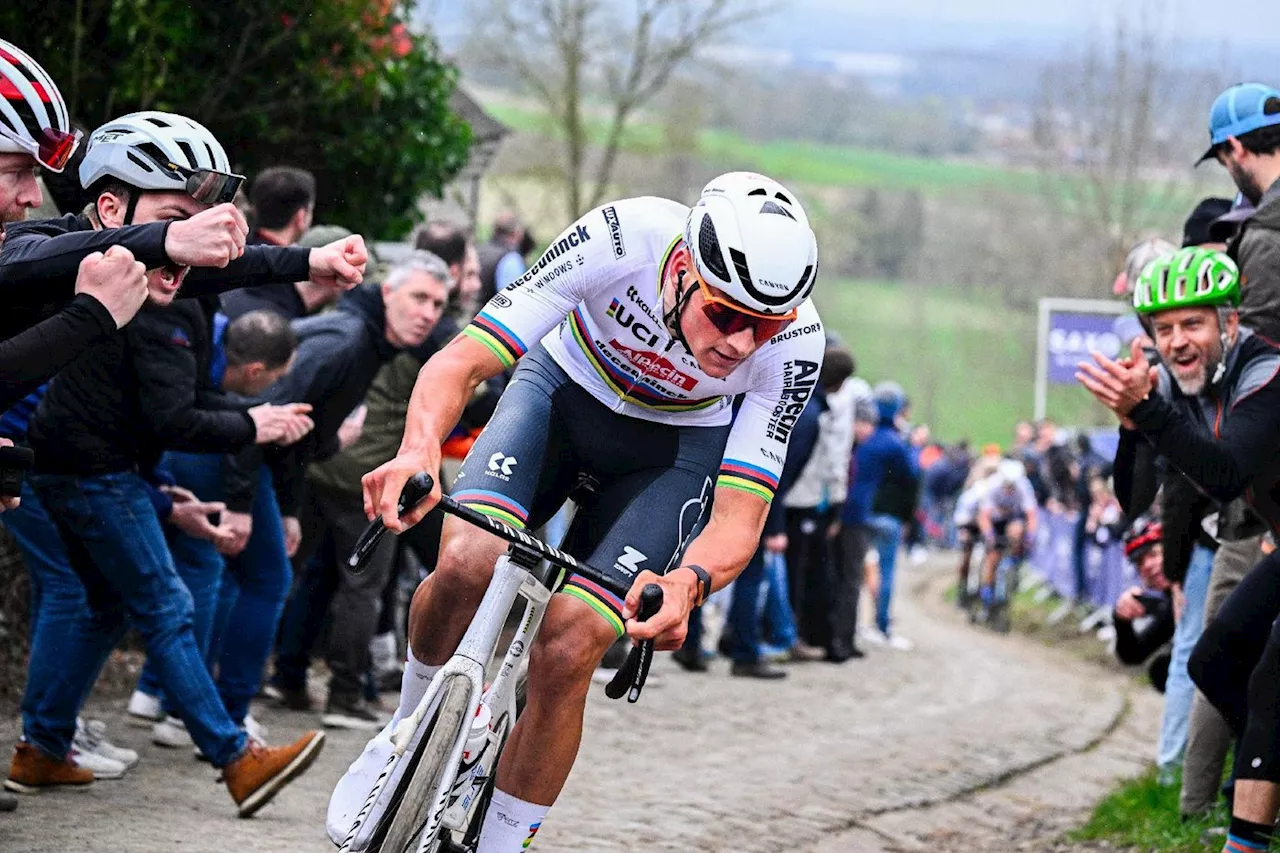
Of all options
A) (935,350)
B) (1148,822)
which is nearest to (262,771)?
(1148,822)

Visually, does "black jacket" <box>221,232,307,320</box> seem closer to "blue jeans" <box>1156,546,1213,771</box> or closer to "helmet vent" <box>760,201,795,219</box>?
"helmet vent" <box>760,201,795,219</box>

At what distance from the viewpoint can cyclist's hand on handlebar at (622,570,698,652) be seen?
4.55 metres

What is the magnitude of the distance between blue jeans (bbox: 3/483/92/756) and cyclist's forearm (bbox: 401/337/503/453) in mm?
2148

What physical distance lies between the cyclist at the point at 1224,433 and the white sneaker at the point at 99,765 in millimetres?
4148

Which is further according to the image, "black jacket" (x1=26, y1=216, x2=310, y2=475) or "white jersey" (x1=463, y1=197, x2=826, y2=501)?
"black jacket" (x1=26, y1=216, x2=310, y2=475)

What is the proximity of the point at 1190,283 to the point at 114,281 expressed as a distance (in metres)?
3.75

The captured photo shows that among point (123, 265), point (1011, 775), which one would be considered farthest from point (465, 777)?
point (1011, 775)

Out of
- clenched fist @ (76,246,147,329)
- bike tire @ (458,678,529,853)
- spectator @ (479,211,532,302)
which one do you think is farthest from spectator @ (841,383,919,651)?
clenched fist @ (76,246,147,329)

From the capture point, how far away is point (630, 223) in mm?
5441

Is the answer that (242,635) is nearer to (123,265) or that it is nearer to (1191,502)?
(123,265)

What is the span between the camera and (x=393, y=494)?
4.57 m

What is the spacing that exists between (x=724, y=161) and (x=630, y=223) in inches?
1772

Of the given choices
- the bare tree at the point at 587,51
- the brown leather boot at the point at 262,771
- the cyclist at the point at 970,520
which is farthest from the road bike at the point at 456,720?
the bare tree at the point at 587,51

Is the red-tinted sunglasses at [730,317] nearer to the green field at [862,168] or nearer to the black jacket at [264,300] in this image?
the black jacket at [264,300]
